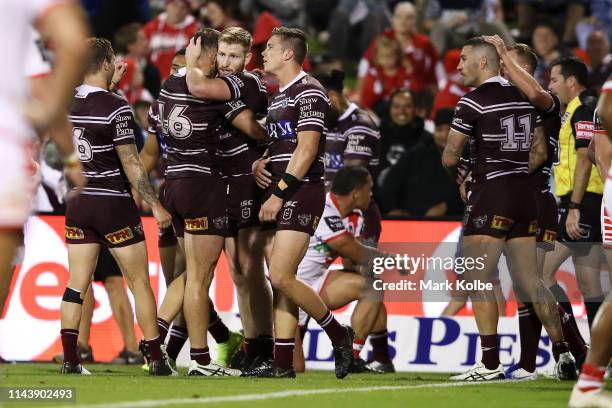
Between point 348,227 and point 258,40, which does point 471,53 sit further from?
point 258,40

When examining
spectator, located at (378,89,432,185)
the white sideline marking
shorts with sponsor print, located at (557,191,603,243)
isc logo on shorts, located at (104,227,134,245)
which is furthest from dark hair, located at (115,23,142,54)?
the white sideline marking

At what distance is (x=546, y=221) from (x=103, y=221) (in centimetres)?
376

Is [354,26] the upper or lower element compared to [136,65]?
upper

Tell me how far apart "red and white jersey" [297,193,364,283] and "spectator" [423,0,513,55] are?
7.94m

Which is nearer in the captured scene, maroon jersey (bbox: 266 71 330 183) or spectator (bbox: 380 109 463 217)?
maroon jersey (bbox: 266 71 330 183)

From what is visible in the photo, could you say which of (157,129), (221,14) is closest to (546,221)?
(157,129)

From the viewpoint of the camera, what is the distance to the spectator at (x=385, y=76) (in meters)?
18.0

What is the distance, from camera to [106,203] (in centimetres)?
1021

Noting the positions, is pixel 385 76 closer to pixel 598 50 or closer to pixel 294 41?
pixel 598 50

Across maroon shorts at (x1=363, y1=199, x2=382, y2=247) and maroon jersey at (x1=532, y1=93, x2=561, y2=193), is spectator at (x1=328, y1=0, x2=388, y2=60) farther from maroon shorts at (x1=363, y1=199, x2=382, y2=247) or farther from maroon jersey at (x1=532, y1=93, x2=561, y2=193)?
maroon jersey at (x1=532, y1=93, x2=561, y2=193)

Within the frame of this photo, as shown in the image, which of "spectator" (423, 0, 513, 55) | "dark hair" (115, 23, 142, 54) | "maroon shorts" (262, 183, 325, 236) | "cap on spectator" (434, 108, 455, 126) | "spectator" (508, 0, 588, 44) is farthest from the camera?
Result: "spectator" (508, 0, 588, 44)

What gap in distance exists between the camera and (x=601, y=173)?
31.7 ft

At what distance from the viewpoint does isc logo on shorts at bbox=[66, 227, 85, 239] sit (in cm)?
1029

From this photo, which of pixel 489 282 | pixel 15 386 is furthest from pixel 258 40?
pixel 15 386
